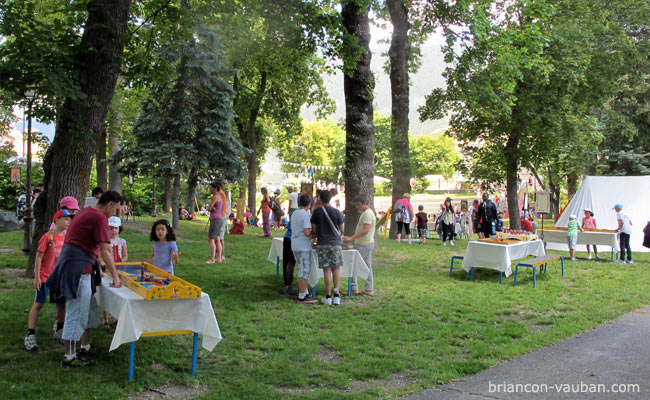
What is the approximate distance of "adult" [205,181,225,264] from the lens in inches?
482

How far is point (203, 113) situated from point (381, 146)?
24.7ft

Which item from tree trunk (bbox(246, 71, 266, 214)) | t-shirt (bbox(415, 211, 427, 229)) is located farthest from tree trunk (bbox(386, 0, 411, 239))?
tree trunk (bbox(246, 71, 266, 214))

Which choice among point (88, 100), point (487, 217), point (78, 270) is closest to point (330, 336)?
point (78, 270)

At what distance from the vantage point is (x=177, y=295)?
5.41 metres

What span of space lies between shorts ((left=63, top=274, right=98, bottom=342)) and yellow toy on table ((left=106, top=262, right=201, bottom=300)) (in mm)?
455

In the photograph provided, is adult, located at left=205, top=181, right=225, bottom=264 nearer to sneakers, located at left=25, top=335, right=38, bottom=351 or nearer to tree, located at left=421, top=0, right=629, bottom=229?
sneakers, located at left=25, top=335, right=38, bottom=351

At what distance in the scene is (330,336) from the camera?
23.7 ft

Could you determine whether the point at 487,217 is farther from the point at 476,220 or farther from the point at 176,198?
the point at 176,198

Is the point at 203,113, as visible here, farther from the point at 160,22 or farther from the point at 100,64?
the point at 100,64

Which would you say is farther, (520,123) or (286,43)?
(520,123)

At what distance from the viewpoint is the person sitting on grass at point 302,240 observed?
9.18 m

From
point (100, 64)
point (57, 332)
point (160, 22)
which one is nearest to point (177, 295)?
point (57, 332)

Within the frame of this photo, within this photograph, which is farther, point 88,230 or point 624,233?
point 624,233

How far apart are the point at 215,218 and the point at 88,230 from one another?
23.4 ft
